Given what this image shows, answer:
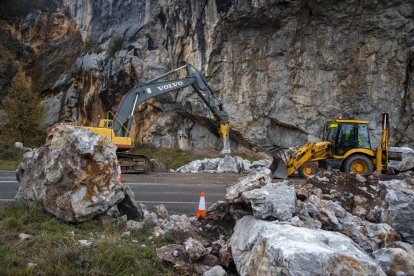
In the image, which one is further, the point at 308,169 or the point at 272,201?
the point at 308,169

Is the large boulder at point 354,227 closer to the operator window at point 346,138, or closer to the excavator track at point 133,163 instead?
the operator window at point 346,138

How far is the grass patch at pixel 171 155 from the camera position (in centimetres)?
1878

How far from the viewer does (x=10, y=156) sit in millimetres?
18359

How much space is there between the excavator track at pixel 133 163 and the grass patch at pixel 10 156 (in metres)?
5.39

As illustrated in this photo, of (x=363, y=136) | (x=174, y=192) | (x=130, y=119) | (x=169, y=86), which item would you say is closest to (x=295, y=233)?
(x=174, y=192)

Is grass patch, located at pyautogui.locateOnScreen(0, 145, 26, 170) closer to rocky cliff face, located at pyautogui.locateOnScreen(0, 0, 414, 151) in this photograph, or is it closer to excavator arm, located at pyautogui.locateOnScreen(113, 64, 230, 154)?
excavator arm, located at pyautogui.locateOnScreen(113, 64, 230, 154)

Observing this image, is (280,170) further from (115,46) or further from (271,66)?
(115,46)

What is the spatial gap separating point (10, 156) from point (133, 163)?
7.48 m

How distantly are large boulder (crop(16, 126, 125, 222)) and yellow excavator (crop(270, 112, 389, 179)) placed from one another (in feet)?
27.5

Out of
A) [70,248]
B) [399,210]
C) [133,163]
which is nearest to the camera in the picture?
[70,248]

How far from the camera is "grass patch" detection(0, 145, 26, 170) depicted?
1708 cm

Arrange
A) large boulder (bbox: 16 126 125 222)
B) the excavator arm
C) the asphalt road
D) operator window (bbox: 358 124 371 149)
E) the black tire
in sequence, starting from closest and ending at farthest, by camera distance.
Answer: large boulder (bbox: 16 126 125 222) → the asphalt road → the black tire → operator window (bbox: 358 124 371 149) → the excavator arm

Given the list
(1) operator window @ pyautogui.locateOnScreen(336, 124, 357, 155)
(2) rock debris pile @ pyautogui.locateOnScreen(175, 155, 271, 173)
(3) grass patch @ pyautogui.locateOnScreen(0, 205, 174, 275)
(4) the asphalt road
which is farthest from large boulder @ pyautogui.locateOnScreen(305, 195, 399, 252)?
(2) rock debris pile @ pyautogui.locateOnScreen(175, 155, 271, 173)

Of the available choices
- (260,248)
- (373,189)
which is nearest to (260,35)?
(373,189)
